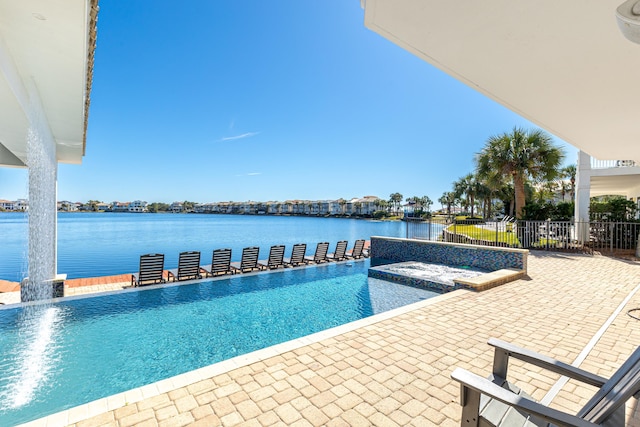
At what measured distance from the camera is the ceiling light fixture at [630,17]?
1.17 metres

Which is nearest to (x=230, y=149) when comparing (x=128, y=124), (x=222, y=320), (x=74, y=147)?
(x=128, y=124)

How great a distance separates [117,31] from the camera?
13.6 m

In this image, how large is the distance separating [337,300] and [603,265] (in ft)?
29.5

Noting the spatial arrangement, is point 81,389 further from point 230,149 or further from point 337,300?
point 230,149

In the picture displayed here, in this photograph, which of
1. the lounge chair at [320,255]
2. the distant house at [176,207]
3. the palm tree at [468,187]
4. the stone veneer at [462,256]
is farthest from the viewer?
the distant house at [176,207]

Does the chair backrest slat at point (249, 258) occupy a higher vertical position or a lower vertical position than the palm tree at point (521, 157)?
lower

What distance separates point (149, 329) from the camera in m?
5.75

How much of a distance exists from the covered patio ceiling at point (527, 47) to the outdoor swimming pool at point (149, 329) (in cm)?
495

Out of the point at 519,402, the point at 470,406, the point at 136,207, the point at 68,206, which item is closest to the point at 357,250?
the point at 470,406

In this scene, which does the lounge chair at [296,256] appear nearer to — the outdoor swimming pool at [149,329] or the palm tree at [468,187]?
the outdoor swimming pool at [149,329]

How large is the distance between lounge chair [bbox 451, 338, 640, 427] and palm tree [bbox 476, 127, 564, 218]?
1560cm

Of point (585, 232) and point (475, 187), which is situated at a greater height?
point (475, 187)

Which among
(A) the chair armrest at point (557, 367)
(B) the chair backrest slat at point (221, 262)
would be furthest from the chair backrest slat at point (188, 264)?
(A) the chair armrest at point (557, 367)

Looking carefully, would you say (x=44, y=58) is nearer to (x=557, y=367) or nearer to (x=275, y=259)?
(x=557, y=367)
